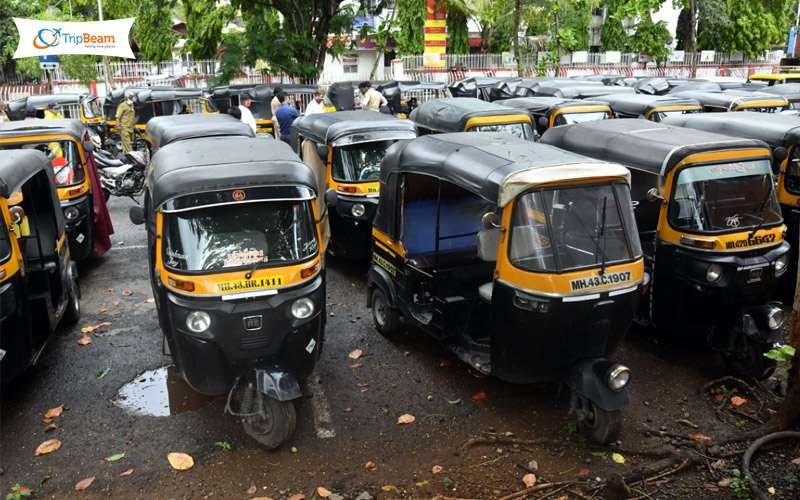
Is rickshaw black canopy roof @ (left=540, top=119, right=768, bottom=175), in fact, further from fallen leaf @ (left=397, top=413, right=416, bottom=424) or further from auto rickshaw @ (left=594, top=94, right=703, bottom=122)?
auto rickshaw @ (left=594, top=94, right=703, bottom=122)

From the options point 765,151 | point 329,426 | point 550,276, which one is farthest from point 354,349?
point 765,151

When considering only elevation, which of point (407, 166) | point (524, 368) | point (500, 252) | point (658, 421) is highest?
point (407, 166)

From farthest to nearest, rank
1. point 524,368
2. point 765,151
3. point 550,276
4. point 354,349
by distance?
point 354,349 → point 765,151 → point 524,368 → point 550,276

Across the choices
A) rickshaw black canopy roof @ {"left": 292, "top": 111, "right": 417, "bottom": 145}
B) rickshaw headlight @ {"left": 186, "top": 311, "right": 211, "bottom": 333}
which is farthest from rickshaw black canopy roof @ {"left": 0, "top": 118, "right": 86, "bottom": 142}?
rickshaw headlight @ {"left": 186, "top": 311, "right": 211, "bottom": 333}

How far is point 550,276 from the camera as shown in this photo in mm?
5301

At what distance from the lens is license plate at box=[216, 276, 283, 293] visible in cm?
523

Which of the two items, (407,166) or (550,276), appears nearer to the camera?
(550,276)

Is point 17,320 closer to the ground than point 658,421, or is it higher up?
higher up

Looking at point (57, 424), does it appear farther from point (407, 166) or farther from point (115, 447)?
point (407, 166)

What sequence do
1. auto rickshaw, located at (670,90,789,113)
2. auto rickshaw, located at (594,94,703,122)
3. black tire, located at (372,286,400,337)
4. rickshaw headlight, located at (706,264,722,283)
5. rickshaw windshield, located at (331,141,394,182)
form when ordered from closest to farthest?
rickshaw headlight, located at (706,264,722,283) → black tire, located at (372,286,400,337) → rickshaw windshield, located at (331,141,394,182) → auto rickshaw, located at (594,94,703,122) → auto rickshaw, located at (670,90,789,113)

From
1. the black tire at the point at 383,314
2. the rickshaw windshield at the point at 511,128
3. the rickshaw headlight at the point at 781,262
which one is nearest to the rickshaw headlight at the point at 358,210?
the black tire at the point at 383,314

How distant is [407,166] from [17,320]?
3794 millimetres

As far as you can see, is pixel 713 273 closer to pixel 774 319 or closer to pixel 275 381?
pixel 774 319

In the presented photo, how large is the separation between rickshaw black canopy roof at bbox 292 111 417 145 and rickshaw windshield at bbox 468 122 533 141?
137cm
